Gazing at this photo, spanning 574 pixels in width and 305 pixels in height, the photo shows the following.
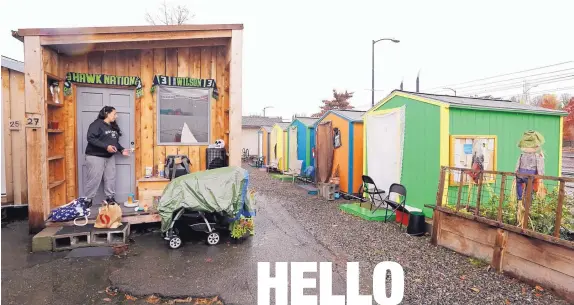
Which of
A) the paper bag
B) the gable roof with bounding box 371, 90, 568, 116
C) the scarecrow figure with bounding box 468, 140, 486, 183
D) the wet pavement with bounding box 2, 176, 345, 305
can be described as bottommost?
the wet pavement with bounding box 2, 176, 345, 305

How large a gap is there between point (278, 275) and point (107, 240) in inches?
100

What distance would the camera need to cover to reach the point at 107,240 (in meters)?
4.91

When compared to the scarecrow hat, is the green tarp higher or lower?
lower

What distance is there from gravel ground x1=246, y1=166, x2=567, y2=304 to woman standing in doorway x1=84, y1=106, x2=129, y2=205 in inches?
135

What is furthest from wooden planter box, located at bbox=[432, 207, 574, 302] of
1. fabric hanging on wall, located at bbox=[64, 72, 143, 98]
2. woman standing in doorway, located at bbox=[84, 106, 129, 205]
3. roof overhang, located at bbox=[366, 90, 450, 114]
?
fabric hanging on wall, located at bbox=[64, 72, 143, 98]

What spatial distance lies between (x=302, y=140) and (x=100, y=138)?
26.9 ft

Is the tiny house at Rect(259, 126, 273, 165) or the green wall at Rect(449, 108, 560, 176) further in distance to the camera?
the tiny house at Rect(259, 126, 273, 165)

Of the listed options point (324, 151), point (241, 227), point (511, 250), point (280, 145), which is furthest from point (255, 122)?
point (511, 250)

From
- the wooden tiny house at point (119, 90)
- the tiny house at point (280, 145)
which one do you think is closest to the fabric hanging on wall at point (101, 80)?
the wooden tiny house at point (119, 90)

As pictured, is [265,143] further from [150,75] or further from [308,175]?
[150,75]

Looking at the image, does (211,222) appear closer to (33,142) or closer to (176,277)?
(176,277)

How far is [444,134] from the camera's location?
5867 mm

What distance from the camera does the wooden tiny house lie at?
17.0 feet

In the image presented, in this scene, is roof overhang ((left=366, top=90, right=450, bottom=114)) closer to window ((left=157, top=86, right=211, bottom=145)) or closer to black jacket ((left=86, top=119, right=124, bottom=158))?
window ((left=157, top=86, right=211, bottom=145))
